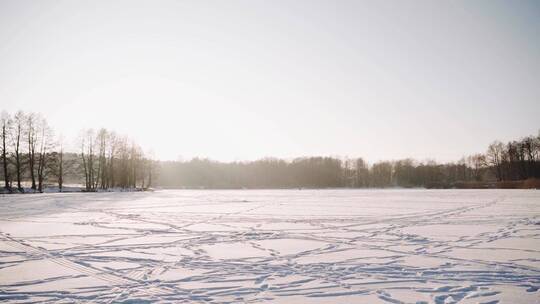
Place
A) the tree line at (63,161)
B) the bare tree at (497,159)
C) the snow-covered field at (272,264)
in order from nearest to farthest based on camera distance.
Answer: the snow-covered field at (272,264) < the tree line at (63,161) < the bare tree at (497,159)

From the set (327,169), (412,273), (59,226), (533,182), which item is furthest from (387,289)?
(327,169)

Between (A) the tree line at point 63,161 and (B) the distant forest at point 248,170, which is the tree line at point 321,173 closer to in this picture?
(B) the distant forest at point 248,170

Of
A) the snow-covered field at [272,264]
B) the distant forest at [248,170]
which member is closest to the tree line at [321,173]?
the distant forest at [248,170]

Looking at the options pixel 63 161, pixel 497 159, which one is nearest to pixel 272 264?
pixel 63 161

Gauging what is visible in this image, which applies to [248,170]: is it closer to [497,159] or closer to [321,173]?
[321,173]

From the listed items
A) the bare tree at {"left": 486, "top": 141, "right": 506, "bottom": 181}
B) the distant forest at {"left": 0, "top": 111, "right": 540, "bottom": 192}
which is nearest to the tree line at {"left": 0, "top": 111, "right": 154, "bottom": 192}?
the distant forest at {"left": 0, "top": 111, "right": 540, "bottom": 192}

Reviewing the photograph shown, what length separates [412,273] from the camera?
592 cm

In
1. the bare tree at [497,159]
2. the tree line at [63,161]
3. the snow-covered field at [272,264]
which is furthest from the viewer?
the bare tree at [497,159]

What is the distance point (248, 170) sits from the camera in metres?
115

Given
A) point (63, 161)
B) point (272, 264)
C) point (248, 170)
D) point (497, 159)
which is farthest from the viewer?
point (248, 170)

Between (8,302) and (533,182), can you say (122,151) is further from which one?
(533,182)

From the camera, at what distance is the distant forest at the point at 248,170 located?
1863 inches

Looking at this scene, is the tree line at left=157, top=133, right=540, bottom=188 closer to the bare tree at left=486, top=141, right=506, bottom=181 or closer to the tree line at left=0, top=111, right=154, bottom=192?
the bare tree at left=486, top=141, right=506, bottom=181

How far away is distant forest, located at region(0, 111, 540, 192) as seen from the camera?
47312 mm
